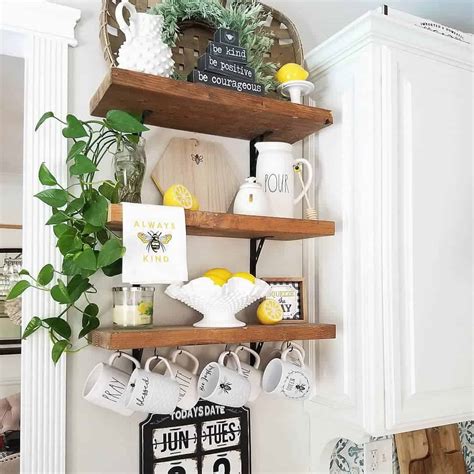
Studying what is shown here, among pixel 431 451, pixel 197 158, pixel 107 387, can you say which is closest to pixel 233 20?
pixel 197 158

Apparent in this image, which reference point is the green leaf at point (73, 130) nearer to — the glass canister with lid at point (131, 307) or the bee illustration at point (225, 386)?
the glass canister with lid at point (131, 307)

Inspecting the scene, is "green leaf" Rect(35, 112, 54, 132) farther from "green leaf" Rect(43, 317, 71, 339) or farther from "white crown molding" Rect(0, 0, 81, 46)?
"green leaf" Rect(43, 317, 71, 339)

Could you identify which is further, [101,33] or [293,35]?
[293,35]

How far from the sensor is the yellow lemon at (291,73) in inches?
56.3

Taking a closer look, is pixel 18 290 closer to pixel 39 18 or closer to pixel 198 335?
pixel 198 335

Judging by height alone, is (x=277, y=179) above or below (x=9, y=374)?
above

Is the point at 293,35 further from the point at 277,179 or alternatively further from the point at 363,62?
the point at 277,179

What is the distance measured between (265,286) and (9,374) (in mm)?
955

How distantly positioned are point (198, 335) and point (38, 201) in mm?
498

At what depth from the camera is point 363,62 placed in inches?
55.0

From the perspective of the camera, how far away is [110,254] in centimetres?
109

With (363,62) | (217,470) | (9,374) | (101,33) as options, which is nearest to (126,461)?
(217,470)

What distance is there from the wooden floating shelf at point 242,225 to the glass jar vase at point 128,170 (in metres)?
0.08

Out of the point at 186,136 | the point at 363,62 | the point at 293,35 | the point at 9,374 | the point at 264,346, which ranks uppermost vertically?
the point at 293,35
